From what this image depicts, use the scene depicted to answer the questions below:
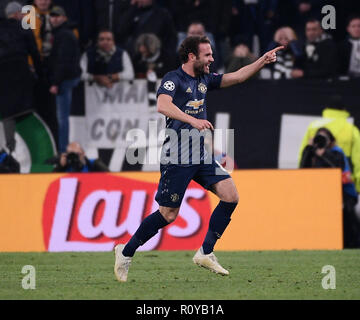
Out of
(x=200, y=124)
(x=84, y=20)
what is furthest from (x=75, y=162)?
(x=200, y=124)

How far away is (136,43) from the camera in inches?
673

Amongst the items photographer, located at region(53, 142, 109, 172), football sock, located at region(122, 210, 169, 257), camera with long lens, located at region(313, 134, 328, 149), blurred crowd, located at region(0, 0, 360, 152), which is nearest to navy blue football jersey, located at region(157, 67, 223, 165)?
football sock, located at region(122, 210, 169, 257)

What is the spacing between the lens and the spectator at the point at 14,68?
16.3 m

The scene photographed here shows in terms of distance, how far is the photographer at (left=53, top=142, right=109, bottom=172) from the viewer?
15.6 metres

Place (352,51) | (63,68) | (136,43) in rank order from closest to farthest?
(63,68)
(352,51)
(136,43)

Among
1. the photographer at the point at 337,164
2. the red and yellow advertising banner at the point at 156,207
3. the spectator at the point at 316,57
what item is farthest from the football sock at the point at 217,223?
the spectator at the point at 316,57

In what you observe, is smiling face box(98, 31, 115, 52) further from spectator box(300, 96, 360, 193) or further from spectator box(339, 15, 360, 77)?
spectator box(339, 15, 360, 77)

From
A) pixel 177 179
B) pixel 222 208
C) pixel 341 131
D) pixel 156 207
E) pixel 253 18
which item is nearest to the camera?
pixel 177 179

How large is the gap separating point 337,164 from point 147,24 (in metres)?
4.23

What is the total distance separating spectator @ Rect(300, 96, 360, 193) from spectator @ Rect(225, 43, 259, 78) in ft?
5.39

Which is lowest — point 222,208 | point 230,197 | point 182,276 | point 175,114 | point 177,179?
point 182,276

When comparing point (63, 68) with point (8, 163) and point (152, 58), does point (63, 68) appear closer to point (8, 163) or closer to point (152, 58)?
point (152, 58)

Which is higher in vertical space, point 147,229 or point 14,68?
point 14,68

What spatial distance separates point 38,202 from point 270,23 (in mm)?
5554
